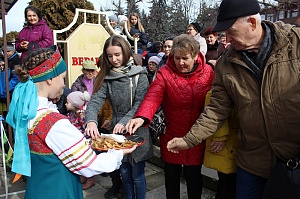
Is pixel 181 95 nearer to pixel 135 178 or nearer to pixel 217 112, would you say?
pixel 217 112

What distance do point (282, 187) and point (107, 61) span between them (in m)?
1.82

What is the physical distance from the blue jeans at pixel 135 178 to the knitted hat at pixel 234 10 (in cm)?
158

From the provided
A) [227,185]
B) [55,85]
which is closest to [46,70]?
[55,85]

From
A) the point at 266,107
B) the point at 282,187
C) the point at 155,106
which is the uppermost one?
the point at 266,107

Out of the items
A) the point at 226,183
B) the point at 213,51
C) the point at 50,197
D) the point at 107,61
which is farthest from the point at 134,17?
the point at 50,197

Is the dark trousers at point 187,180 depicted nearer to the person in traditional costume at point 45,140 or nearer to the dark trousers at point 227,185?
the dark trousers at point 227,185

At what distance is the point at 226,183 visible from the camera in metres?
2.50

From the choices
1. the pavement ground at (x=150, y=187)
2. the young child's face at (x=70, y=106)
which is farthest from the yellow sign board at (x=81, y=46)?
the pavement ground at (x=150, y=187)

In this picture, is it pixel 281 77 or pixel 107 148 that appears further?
pixel 107 148

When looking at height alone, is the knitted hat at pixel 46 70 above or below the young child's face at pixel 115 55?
below

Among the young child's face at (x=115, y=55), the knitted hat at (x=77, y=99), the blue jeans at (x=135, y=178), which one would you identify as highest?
the young child's face at (x=115, y=55)

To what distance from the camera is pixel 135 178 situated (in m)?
2.64

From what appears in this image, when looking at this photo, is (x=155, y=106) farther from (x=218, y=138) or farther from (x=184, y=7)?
(x=184, y=7)

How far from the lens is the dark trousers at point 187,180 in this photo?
2533 millimetres
